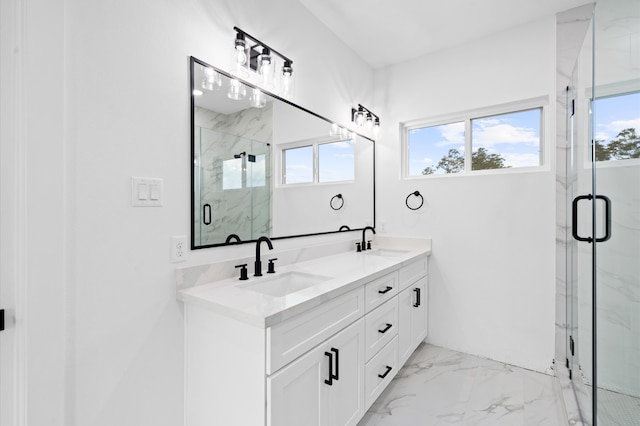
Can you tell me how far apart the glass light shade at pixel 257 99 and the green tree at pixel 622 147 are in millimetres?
1711

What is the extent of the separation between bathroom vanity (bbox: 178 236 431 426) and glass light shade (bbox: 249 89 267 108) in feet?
3.03

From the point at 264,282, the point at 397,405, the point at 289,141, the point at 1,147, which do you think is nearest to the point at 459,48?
the point at 289,141

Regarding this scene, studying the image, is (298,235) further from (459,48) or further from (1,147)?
(459,48)

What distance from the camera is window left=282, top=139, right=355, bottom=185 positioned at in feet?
6.70

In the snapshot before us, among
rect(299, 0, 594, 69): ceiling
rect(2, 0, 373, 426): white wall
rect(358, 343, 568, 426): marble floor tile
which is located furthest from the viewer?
rect(299, 0, 594, 69): ceiling

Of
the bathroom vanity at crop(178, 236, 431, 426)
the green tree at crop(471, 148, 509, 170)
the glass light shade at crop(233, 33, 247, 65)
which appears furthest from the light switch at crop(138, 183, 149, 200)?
the green tree at crop(471, 148, 509, 170)

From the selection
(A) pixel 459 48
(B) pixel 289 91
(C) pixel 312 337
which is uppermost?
(A) pixel 459 48

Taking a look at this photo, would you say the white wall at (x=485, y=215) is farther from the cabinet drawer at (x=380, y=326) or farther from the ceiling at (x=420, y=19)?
the cabinet drawer at (x=380, y=326)

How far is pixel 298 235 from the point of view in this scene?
2105 millimetres

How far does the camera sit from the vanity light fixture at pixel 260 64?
159 centimetres

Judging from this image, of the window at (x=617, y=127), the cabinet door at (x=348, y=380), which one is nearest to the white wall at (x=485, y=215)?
the window at (x=617, y=127)

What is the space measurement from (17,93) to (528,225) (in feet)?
9.76

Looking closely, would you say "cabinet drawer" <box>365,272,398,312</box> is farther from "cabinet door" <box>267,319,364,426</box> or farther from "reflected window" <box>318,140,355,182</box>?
"reflected window" <box>318,140,355,182</box>

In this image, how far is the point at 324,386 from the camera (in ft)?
4.41
